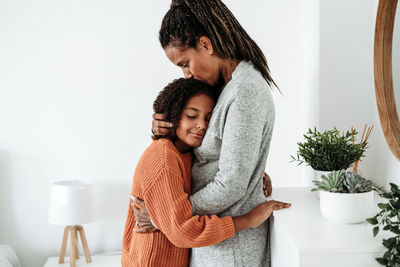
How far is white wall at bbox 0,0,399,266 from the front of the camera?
2.33m

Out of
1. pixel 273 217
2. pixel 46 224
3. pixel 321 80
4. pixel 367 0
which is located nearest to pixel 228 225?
pixel 273 217

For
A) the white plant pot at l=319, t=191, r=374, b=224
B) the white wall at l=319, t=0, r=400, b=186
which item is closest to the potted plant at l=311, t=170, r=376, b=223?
the white plant pot at l=319, t=191, r=374, b=224

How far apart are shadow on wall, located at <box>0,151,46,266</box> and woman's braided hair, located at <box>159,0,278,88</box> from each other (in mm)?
1791

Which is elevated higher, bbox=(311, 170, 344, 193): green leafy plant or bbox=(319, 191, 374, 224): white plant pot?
bbox=(311, 170, 344, 193): green leafy plant

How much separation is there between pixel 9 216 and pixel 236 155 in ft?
6.69

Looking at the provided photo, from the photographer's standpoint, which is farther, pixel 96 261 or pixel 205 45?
pixel 96 261

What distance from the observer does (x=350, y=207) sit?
0.82 m

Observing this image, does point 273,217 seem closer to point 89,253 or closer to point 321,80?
point 321,80

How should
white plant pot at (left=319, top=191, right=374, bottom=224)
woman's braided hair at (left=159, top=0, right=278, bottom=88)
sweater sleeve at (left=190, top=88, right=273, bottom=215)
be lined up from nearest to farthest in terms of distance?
white plant pot at (left=319, top=191, right=374, bottom=224) < sweater sleeve at (left=190, top=88, right=273, bottom=215) < woman's braided hair at (left=159, top=0, right=278, bottom=88)

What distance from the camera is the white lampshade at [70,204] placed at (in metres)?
2.21

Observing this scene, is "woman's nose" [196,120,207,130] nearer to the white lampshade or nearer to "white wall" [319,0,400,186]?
"white wall" [319,0,400,186]

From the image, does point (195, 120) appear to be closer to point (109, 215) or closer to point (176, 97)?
point (176, 97)

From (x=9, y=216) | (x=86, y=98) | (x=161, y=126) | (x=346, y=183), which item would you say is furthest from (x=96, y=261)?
(x=346, y=183)

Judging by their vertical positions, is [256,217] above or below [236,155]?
below
